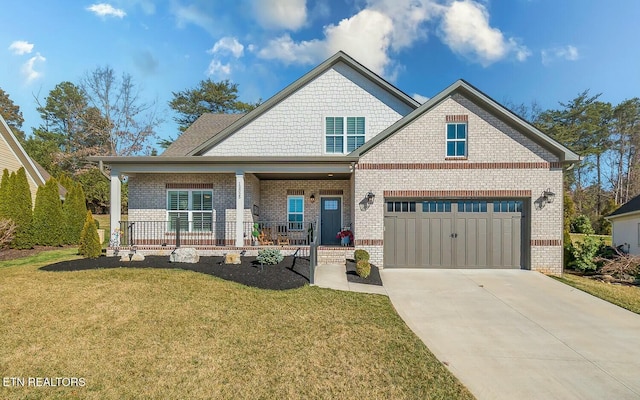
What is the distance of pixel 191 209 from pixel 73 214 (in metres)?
9.53

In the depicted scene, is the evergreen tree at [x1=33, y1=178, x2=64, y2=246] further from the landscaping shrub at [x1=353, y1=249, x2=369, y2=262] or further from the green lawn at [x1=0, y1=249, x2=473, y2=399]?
the landscaping shrub at [x1=353, y1=249, x2=369, y2=262]

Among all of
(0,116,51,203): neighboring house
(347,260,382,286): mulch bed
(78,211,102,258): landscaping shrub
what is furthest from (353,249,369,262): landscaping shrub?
(0,116,51,203): neighboring house

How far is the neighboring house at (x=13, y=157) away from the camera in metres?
16.1

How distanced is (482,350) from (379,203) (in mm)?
6529

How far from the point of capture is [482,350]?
202 inches

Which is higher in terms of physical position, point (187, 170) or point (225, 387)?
point (187, 170)

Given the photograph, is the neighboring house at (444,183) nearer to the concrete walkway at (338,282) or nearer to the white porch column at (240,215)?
the white porch column at (240,215)

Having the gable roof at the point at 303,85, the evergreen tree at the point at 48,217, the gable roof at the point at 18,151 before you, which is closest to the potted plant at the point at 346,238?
the gable roof at the point at 303,85

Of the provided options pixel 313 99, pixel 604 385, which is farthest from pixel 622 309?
pixel 313 99

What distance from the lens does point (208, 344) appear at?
4.98m

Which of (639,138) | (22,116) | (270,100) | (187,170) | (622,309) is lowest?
(622,309)

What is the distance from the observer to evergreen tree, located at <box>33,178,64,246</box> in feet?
50.4

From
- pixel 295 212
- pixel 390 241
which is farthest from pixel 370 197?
pixel 295 212

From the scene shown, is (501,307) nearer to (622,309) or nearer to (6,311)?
(622,309)
